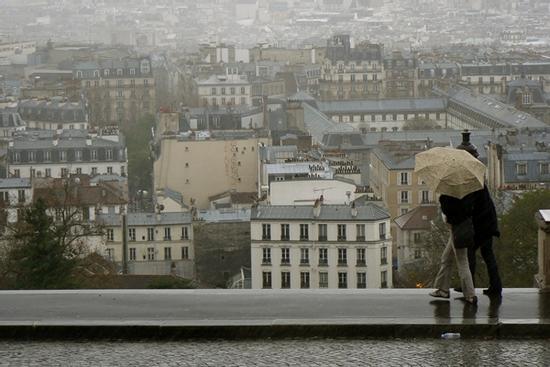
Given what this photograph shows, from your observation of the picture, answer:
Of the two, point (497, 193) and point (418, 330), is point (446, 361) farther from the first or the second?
point (497, 193)

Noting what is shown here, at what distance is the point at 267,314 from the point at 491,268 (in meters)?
1.80

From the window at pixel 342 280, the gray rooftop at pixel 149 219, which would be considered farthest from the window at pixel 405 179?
the window at pixel 342 280

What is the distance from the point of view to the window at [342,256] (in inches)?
1313

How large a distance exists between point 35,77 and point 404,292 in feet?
277

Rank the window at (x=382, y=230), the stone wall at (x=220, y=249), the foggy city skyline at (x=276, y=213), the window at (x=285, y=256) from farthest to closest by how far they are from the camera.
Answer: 1. the stone wall at (x=220, y=249)
2. the window at (x=382, y=230)
3. the window at (x=285, y=256)
4. the foggy city skyline at (x=276, y=213)

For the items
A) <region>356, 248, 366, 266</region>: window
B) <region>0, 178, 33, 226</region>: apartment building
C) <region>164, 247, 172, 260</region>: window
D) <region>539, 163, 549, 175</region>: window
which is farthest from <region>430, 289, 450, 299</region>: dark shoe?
<region>539, 163, 549, 175</region>: window

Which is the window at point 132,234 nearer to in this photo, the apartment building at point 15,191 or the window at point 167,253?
the window at point 167,253

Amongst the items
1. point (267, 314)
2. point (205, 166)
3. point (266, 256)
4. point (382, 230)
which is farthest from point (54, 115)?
point (267, 314)

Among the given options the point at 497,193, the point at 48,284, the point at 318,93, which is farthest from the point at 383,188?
the point at 318,93

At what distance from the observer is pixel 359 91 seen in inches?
3750

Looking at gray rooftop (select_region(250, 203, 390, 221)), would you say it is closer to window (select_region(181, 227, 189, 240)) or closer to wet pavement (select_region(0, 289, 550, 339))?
window (select_region(181, 227, 189, 240))

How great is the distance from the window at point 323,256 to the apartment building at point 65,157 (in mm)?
20160

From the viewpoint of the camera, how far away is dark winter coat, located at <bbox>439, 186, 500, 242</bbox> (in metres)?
12.4

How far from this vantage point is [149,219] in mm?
38469
